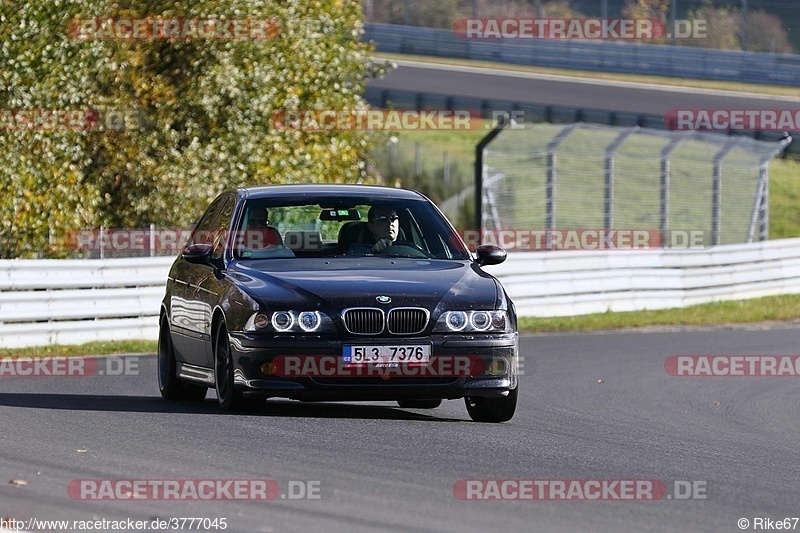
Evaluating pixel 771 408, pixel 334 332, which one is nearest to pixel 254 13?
pixel 771 408

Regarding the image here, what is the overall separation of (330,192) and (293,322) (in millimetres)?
1679

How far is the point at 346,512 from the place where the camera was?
6.73 m

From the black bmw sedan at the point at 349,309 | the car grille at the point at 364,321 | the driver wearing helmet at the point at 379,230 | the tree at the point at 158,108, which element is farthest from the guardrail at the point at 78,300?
the car grille at the point at 364,321

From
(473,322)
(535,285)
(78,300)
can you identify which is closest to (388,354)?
(473,322)

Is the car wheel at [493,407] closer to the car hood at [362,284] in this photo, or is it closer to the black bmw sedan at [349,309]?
the black bmw sedan at [349,309]

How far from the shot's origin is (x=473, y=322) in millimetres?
9930

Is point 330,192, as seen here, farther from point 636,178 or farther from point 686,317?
point 636,178

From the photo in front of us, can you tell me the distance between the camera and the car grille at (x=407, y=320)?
32.1ft

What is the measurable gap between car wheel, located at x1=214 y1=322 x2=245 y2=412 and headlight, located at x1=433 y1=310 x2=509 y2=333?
135 centimetres

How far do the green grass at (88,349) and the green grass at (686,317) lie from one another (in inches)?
228

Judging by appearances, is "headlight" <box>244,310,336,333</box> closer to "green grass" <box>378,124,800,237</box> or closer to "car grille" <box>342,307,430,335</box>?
"car grille" <box>342,307,430,335</box>

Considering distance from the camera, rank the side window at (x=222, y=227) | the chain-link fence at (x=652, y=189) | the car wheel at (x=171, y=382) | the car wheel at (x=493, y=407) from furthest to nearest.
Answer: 1. the chain-link fence at (x=652, y=189)
2. the car wheel at (x=171, y=382)
3. the side window at (x=222, y=227)
4. the car wheel at (x=493, y=407)

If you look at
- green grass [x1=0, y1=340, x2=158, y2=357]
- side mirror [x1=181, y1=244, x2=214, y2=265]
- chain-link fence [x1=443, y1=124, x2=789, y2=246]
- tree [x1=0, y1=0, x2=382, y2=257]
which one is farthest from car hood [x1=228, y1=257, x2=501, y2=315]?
chain-link fence [x1=443, y1=124, x2=789, y2=246]

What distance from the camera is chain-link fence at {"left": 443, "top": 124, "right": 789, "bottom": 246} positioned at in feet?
93.1
